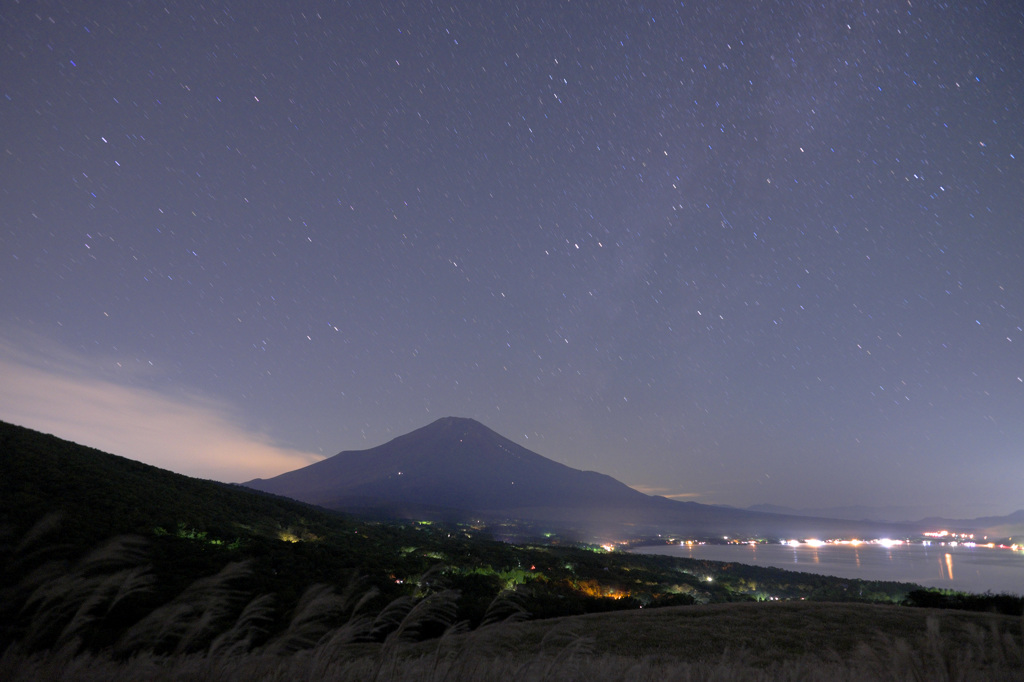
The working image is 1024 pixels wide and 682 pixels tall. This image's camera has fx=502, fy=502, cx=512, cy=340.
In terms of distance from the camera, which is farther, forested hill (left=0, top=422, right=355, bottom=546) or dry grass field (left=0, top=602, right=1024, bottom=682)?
forested hill (left=0, top=422, right=355, bottom=546)

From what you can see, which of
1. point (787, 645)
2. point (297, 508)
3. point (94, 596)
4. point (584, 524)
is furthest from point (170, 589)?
point (584, 524)

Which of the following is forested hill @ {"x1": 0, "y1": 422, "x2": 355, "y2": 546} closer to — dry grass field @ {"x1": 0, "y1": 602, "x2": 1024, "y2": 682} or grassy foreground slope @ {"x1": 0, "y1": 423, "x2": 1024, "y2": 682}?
grassy foreground slope @ {"x1": 0, "y1": 423, "x2": 1024, "y2": 682}

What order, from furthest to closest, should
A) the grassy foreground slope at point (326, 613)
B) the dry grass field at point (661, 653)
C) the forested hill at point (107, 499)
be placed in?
the forested hill at point (107, 499)
the grassy foreground slope at point (326, 613)
the dry grass field at point (661, 653)

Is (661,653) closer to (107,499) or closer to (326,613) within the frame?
(326,613)

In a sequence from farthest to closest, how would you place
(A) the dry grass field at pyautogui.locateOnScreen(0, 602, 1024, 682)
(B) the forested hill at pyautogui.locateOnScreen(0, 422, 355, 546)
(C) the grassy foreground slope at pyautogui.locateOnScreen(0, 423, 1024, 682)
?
1. (B) the forested hill at pyautogui.locateOnScreen(0, 422, 355, 546)
2. (C) the grassy foreground slope at pyautogui.locateOnScreen(0, 423, 1024, 682)
3. (A) the dry grass field at pyautogui.locateOnScreen(0, 602, 1024, 682)

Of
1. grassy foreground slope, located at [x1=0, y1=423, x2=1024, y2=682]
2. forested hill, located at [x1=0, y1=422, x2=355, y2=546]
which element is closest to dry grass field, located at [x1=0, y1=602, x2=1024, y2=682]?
grassy foreground slope, located at [x1=0, y1=423, x2=1024, y2=682]

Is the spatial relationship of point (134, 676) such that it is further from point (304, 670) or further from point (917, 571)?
point (917, 571)

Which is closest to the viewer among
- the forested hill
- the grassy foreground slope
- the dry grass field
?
the dry grass field

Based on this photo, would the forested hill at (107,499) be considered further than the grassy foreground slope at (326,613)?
Yes

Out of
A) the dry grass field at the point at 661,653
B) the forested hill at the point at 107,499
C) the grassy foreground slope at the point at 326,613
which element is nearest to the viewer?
the dry grass field at the point at 661,653

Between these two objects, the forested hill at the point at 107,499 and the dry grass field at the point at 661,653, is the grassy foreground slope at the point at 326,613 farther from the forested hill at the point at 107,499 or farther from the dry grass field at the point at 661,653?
the forested hill at the point at 107,499

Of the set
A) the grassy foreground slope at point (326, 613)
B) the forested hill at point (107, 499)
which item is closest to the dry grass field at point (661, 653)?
the grassy foreground slope at point (326, 613)
